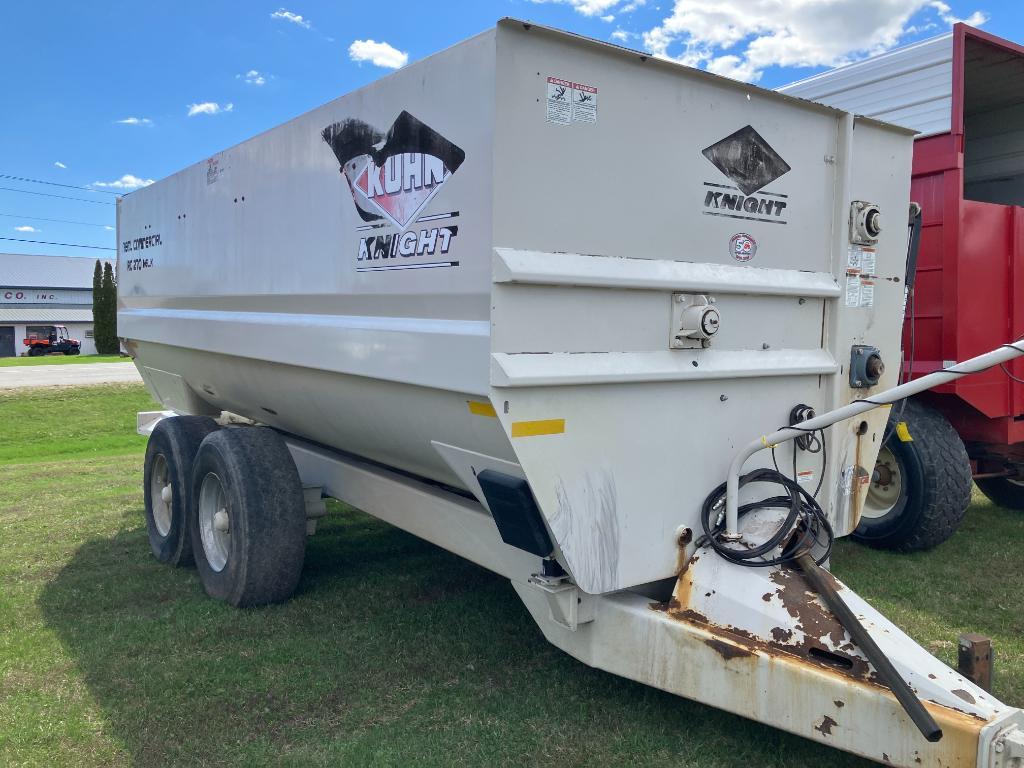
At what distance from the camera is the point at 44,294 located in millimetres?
67375

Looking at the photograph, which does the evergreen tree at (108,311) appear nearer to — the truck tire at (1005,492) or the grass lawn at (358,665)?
the grass lawn at (358,665)

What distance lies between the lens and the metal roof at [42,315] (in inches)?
2339

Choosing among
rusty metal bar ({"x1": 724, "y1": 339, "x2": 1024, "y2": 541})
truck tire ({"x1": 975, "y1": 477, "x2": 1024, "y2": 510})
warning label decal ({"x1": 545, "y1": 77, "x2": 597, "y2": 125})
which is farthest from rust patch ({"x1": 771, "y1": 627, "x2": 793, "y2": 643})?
truck tire ({"x1": 975, "y1": 477, "x2": 1024, "y2": 510})

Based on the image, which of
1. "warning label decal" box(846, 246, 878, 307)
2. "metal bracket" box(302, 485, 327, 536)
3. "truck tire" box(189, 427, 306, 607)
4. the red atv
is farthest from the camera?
the red atv

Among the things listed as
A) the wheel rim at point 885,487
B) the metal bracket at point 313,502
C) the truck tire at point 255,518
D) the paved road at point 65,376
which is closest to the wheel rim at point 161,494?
the truck tire at point 255,518

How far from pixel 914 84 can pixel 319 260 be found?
3930mm

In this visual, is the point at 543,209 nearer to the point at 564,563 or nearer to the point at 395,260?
the point at 395,260

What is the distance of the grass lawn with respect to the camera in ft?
10.1

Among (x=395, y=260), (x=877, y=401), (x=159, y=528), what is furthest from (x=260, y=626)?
(x=877, y=401)

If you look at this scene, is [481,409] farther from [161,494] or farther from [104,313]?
[104,313]

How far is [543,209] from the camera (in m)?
2.77

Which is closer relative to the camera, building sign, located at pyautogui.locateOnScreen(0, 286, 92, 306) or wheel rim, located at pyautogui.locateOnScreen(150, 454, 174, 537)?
wheel rim, located at pyautogui.locateOnScreen(150, 454, 174, 537)

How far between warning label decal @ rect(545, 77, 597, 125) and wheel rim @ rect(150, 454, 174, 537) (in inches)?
148

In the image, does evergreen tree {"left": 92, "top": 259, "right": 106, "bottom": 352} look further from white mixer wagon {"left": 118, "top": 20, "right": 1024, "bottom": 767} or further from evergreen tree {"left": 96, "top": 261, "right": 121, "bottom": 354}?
white mixer wagon {"left": 118, "top": 20, "right": 1024, "bottom": 767}
